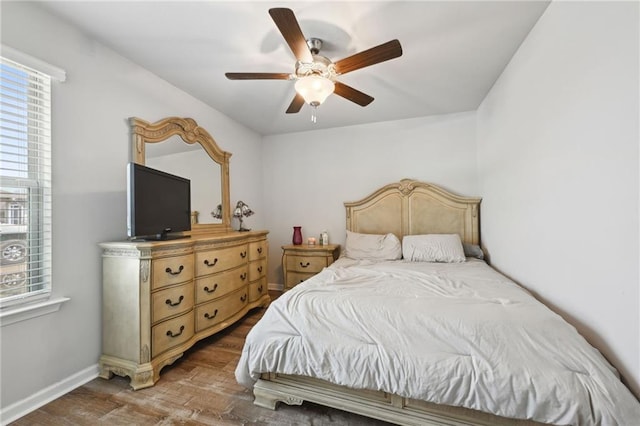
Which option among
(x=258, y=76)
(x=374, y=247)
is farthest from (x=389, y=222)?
(x=258, y=76)

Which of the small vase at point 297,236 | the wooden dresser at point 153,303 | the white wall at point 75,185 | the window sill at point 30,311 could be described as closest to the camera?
the window sill at point 30,311

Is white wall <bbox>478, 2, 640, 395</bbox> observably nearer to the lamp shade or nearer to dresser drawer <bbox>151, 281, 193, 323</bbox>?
the lamp shade

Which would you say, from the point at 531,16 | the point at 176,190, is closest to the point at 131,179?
the point at 176,190

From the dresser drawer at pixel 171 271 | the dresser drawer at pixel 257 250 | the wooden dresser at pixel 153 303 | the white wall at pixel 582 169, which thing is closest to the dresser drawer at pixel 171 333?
the wooden dresser at pixel 153 303

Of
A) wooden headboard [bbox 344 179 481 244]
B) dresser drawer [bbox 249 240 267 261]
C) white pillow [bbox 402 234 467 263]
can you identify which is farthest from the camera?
wooden headboard [bbox 344 179 481 244]

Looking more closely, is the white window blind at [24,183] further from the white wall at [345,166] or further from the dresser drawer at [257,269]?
the white wall at [345,166]

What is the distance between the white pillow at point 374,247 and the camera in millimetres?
3029

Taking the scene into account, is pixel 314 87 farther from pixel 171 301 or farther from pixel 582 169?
pixel 171 301

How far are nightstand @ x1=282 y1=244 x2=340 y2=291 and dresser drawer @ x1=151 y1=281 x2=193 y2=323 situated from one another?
4.89 ft

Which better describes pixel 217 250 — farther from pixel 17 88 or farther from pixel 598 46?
pixel 598 46

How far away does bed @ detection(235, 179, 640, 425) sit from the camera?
1.05 metres

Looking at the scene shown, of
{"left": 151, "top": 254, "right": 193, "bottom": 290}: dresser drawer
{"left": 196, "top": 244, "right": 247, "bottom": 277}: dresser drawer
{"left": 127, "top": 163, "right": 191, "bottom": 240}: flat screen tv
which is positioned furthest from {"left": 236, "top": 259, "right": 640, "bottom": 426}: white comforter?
{"left": 127, "top": 163, "right": 191, "bottom": 240}: flat screen tv

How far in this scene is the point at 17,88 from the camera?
59.6 inches

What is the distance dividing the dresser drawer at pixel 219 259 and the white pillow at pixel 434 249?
73.2 inches
